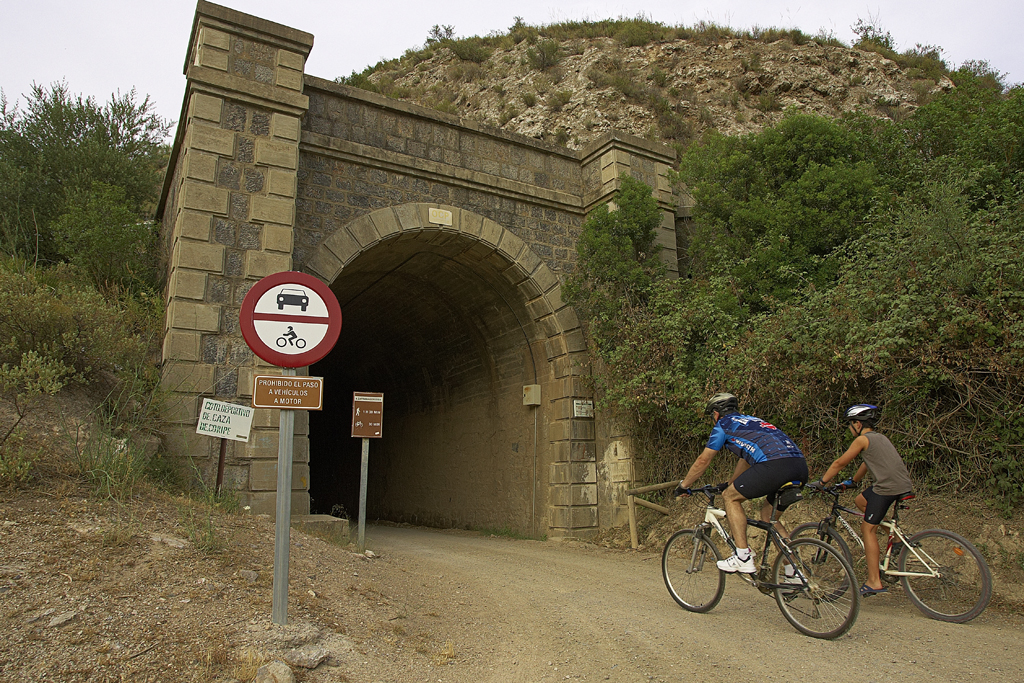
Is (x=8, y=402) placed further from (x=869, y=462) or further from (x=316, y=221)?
(x=869, y=462)

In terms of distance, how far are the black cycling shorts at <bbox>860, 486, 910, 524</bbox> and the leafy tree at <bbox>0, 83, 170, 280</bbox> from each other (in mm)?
11408

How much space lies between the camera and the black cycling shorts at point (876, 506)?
5.11 metres

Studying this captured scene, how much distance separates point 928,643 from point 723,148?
8736mm

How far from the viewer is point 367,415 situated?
314 inches

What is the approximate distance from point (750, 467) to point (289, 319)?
3261 mm

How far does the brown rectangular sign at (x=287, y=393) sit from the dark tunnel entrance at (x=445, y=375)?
5863 millimetres

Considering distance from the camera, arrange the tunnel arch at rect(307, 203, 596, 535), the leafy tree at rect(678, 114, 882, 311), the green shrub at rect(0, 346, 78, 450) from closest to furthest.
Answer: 1. the green shrub at rect(0, 346, 78, 450)
2. the leafy tree at rect(678, 114, 882, 311)
3. the tunnel arch at rect(307, 203, 596, 535)

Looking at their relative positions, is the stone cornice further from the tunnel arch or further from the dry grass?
the dry grass

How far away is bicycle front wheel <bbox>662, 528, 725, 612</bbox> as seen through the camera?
195 inches

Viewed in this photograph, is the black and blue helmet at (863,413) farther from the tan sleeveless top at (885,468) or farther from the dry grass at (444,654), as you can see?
the dry grass at (444,654)

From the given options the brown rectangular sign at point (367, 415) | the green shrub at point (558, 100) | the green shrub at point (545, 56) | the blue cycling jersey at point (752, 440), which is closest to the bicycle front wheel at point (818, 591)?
the blue cycling jersey at point (752, 440)

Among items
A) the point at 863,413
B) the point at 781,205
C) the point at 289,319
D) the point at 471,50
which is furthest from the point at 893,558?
the point at 471,50

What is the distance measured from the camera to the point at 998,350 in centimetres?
603

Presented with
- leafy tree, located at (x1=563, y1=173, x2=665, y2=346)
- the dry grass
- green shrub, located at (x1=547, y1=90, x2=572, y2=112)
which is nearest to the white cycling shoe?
the dry grass
